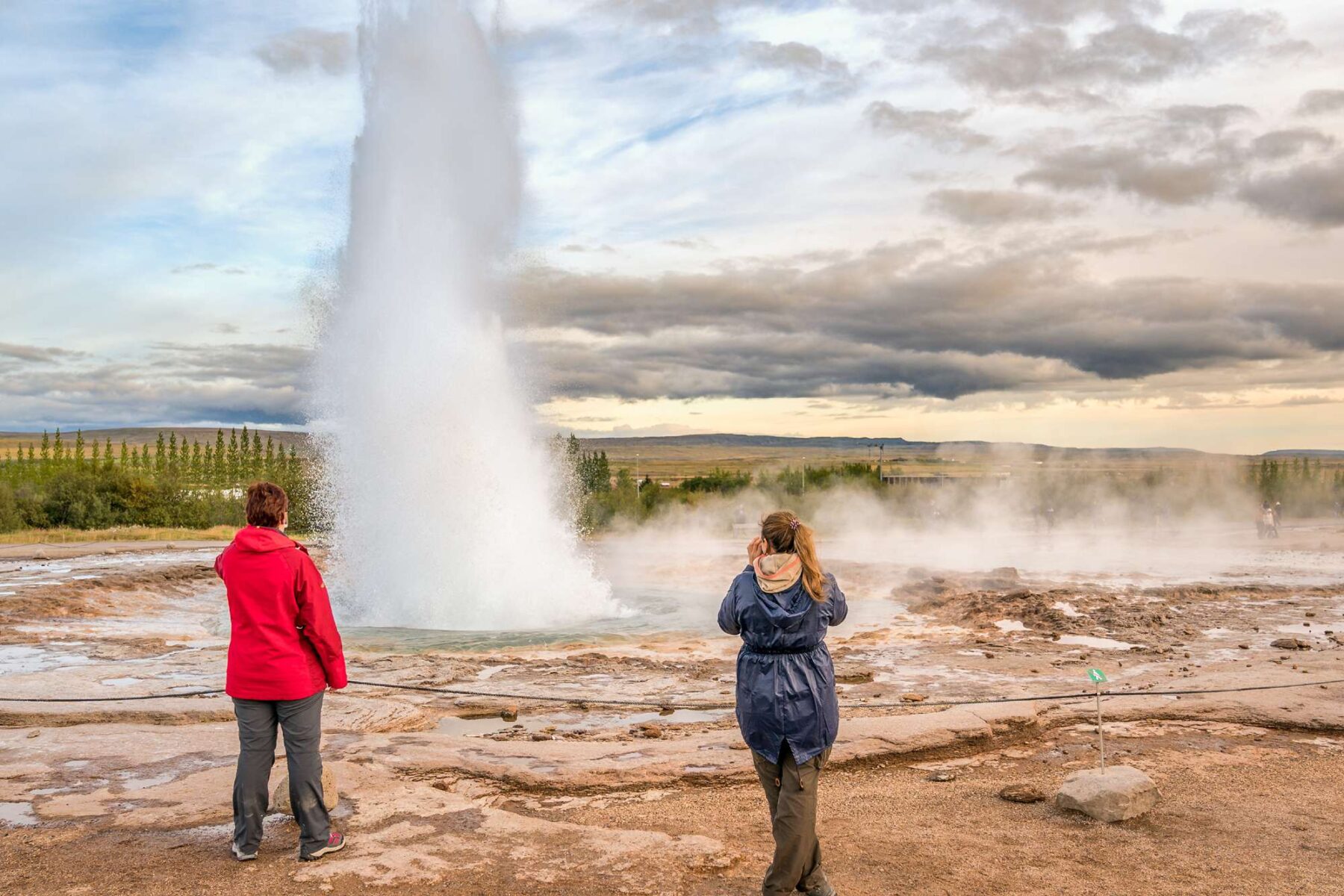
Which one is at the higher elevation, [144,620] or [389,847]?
[389,847]

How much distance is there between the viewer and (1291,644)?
37.8 ft

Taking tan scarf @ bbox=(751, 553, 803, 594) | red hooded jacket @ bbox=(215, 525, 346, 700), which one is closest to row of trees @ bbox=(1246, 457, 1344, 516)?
tan scarf @ bbox=(751, 553, 803, 594)

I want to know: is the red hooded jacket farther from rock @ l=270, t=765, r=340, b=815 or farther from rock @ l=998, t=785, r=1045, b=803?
rock @ l=998, t=785, r=1045, b=803

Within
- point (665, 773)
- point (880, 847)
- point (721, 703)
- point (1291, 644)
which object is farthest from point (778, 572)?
point (1291, 644)

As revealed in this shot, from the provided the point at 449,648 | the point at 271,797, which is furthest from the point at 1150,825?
the point at 449,648

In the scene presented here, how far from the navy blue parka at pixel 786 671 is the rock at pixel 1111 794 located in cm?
198

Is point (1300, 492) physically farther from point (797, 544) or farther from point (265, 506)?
point (265, 506)

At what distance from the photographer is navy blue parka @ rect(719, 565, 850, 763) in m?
3.87

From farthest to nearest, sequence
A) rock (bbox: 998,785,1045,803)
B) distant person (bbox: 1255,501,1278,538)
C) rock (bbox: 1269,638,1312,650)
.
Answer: distant person (bbox: 1255,501,1278,538)
rock (bbox: 1269,638,1312,650)
rock (bbox: 998,785,1045,803)

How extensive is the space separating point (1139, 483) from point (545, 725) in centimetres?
5423

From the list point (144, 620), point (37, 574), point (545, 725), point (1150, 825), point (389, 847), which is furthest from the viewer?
point (37, 574)

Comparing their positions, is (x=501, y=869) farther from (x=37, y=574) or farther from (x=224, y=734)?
(x=37, y=574)

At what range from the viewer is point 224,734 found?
21.8 feet

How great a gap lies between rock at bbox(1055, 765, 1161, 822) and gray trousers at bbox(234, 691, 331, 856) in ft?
11.8
